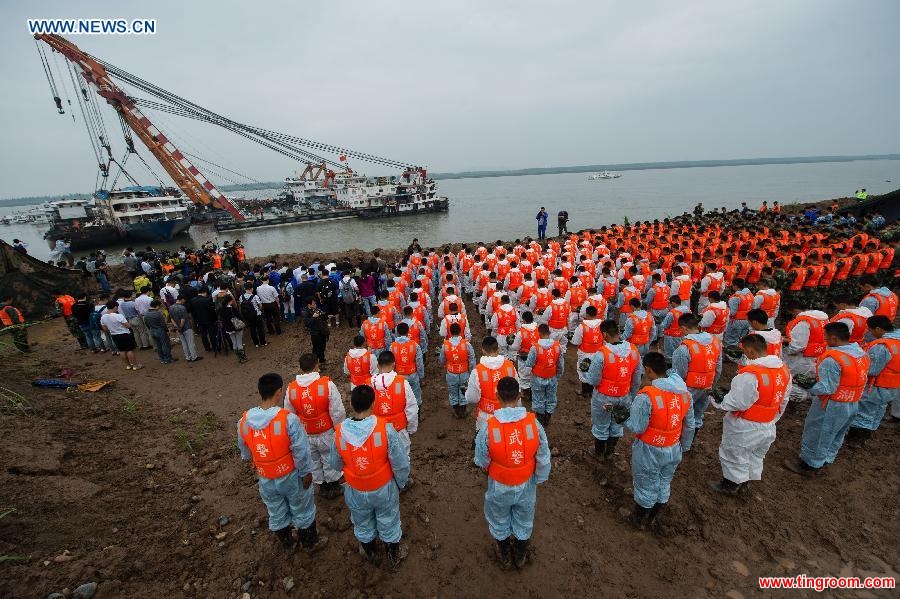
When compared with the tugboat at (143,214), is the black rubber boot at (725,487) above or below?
below

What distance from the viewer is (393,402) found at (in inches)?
162

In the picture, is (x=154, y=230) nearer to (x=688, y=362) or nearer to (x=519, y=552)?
(x=519, y=552)

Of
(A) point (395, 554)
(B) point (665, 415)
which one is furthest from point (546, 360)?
(A) point (395, 554)

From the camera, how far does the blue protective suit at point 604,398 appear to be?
14.3 feet

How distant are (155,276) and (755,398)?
55.9ft

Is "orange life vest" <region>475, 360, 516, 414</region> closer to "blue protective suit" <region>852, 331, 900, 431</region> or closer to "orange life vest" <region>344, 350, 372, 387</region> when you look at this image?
"orange life vest" <region>344, 350, 372, 387</region>

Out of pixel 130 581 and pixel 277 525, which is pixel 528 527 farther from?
pixel 130 581

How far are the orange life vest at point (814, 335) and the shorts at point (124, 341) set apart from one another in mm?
11646

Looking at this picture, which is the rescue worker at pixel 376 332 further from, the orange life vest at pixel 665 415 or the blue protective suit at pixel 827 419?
the blue protective suit at pixel 827 419

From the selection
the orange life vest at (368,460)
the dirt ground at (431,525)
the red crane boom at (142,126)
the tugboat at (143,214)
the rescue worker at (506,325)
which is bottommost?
the dirt ground at (431,525)

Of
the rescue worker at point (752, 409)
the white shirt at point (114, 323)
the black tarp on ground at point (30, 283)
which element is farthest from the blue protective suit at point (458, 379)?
the black tarp on ground at point (30, 283)

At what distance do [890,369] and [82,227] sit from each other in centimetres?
5068

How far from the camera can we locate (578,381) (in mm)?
6750

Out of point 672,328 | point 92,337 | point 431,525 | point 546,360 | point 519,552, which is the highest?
point 546,360
